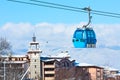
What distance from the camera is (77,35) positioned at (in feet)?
50.7

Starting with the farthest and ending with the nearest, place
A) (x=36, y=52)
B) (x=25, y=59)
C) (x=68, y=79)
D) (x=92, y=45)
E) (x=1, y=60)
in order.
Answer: (x=25, y=59) → (x=36, y=52) → (x=68, y=79) → (x=1, y=60) → (x=92, y=45)

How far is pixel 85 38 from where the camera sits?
50.0ft

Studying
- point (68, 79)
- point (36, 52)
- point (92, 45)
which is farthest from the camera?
point (36, 52)

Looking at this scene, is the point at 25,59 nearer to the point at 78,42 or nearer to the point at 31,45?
the point at 31,45

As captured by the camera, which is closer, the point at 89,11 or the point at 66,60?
the point at 89,11

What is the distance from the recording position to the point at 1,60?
65.1 metres

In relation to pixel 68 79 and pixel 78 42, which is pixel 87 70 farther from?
pixel 78 42

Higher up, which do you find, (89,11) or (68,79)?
(89,11)

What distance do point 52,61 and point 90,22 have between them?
4699 inches

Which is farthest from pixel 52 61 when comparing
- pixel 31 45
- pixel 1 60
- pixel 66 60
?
pixel 1 60

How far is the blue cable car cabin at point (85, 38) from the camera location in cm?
1515

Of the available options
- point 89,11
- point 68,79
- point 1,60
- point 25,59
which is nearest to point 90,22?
point 89,11

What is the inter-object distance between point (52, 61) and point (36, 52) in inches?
654

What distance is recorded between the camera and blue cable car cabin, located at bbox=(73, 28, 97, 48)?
1515cm
